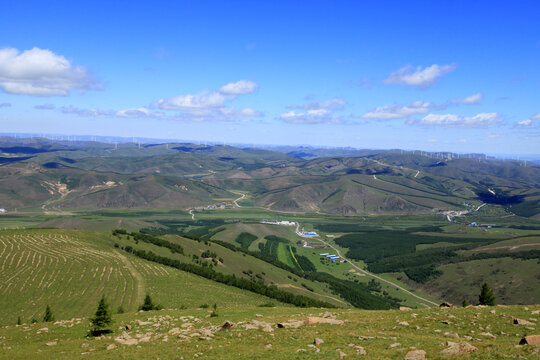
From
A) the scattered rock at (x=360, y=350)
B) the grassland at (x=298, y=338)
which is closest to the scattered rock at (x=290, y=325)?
the grassland at (x=298, y=338)

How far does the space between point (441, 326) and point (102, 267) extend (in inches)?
3280

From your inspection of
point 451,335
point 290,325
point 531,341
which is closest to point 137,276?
point 290,325

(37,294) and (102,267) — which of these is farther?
(102,267)

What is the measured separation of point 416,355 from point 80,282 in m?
78.5

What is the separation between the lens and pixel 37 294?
2852 inches

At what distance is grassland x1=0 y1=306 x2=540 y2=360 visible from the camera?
26125 mm

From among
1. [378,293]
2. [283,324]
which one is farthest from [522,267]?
[283,324]

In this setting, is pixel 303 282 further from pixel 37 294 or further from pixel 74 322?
pixel 74 322

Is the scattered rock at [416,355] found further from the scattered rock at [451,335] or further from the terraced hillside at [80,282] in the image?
the terraced hillside at [80,282]

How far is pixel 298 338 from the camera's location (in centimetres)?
3098

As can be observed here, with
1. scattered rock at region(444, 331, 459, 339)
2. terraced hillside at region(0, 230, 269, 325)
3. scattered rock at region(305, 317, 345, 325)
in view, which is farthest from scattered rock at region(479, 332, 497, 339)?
terraced hillside at region(0, 230, 269, 325)

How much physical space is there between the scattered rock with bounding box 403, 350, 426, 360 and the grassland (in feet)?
1.63

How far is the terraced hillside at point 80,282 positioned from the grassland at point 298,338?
91.9ft

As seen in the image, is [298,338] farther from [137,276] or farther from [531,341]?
[137,276]
